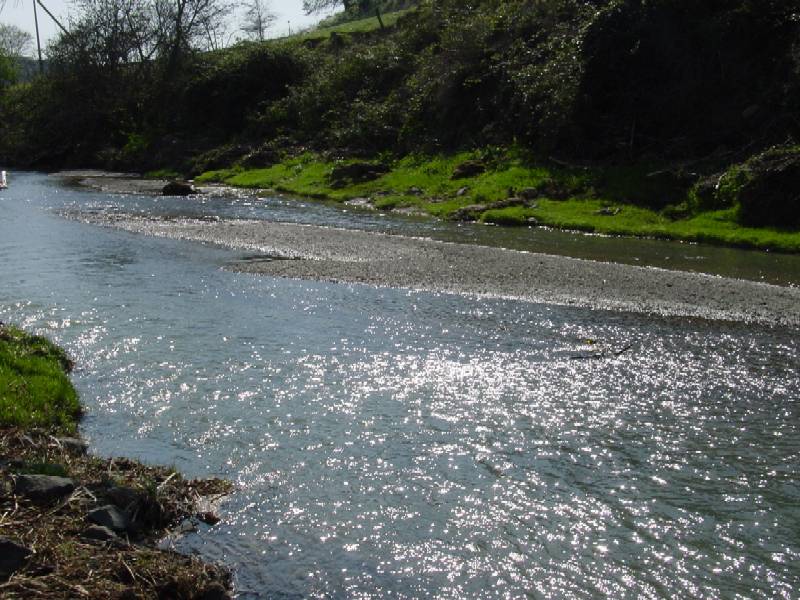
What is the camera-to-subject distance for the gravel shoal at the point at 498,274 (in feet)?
53.4

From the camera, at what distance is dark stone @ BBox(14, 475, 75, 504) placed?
24.2 feet

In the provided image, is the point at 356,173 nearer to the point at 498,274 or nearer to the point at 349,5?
the point at 498,274

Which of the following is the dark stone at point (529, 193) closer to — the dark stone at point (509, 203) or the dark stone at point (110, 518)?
the dark stone at point (509, 203)

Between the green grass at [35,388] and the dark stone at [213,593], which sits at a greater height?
the green grass at [35,388]

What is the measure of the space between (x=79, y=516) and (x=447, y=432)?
14.1ft

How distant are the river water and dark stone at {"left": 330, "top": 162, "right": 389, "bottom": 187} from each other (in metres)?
19.4

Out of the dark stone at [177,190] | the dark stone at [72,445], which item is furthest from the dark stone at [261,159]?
the dark stone at [72,445]

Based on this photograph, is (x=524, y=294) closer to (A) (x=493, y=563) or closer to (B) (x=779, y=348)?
(B) (x=779, y=348)

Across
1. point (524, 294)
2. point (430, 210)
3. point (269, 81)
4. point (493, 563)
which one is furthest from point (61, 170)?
point (493, 563)

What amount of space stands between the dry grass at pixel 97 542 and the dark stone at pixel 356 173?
2892cm

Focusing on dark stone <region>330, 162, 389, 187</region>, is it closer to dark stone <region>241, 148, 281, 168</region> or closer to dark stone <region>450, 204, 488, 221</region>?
dark stone <region>241, 148, 281, 168</region>

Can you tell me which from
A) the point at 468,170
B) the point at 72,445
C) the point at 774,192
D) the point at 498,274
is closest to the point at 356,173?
the point at 468,170

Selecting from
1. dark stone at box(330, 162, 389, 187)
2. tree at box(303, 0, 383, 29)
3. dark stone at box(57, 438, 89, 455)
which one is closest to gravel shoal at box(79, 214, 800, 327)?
dark stone at box(57, 438, 89, 455)

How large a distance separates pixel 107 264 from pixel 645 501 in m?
15.5
